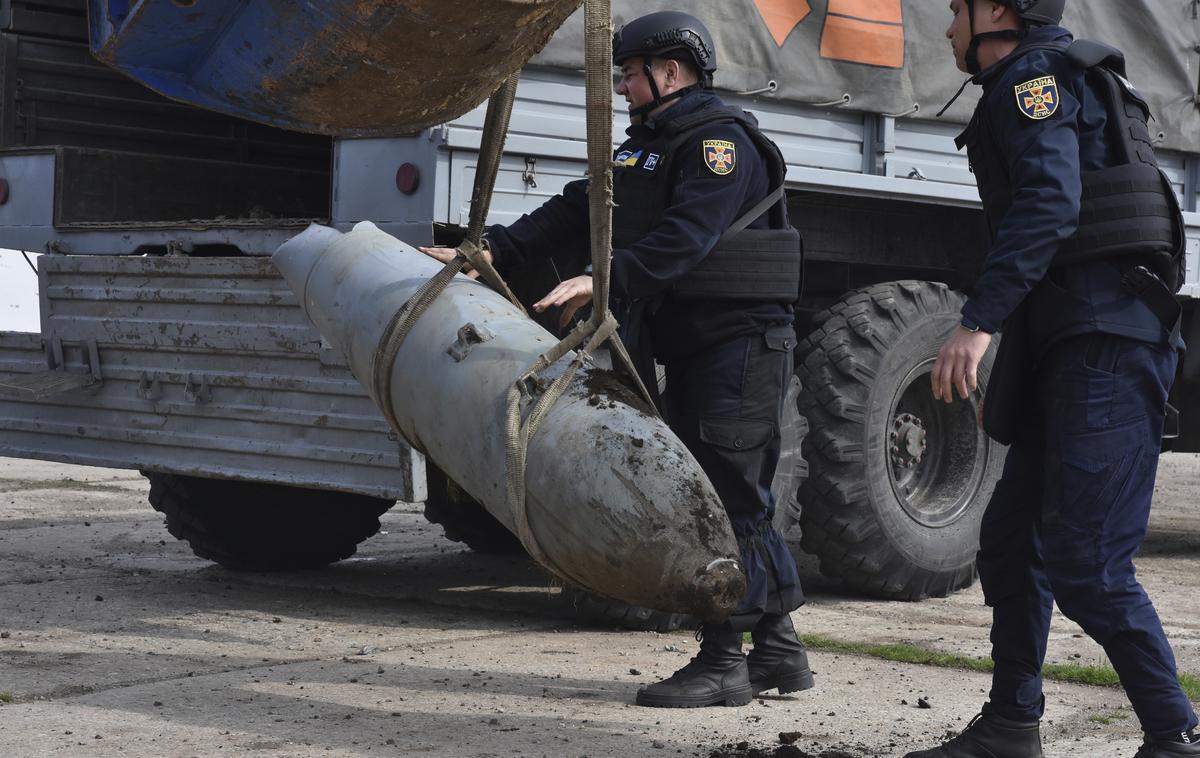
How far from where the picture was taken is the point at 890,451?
608 centimetres

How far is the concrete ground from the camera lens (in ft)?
12.7

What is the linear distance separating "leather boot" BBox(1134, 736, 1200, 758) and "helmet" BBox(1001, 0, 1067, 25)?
61.8 inches

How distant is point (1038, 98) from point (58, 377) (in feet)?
12.7

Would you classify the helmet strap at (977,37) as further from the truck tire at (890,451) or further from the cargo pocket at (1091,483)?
the truck tire at (890,451)

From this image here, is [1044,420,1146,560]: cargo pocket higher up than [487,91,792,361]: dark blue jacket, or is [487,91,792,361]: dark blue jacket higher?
[487,91,792,361]: dark blue jacket

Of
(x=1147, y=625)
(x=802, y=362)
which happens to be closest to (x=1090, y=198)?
(x=1147, y=625)

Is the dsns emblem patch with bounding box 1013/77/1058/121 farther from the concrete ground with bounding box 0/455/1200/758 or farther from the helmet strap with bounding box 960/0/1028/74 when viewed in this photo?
the concrete ground with bounding box 0/455/1200/758

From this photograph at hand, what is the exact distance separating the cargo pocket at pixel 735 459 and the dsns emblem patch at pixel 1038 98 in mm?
1249

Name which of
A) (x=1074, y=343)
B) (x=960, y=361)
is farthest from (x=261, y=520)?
(x=1074, y=343)

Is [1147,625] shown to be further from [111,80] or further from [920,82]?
[111,80]

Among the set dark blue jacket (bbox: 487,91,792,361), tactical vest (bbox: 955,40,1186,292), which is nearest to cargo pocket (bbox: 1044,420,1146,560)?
tactical vest (bbox: 955,40,1186,292)

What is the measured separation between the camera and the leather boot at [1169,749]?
11.1ft

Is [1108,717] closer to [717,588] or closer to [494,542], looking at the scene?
[717,588]

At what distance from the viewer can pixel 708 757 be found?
3.69 m
